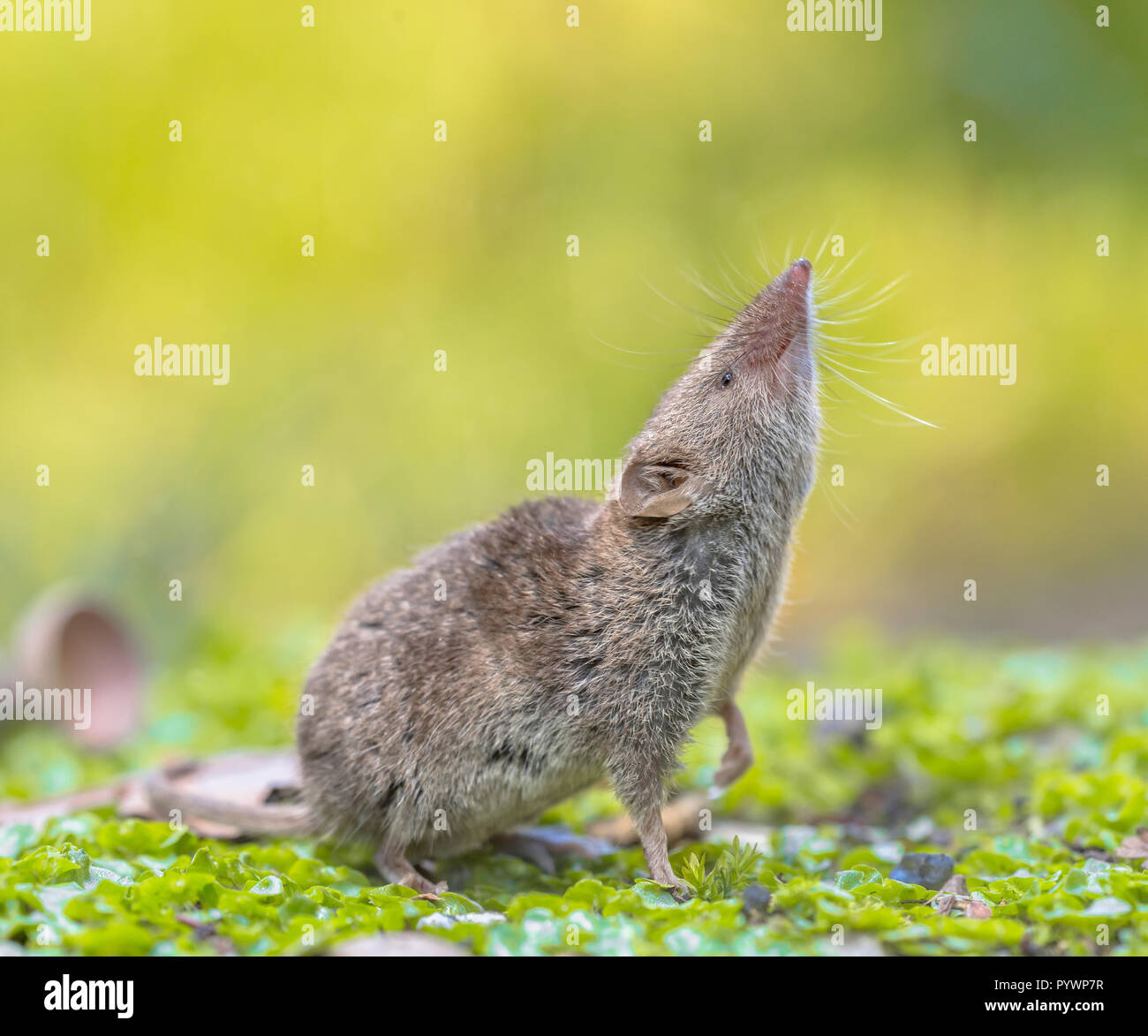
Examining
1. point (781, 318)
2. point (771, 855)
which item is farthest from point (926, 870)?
point (781, 318)

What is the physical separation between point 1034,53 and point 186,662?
11435mm

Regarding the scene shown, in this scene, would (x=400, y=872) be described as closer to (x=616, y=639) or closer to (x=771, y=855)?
(x=616, y=639)

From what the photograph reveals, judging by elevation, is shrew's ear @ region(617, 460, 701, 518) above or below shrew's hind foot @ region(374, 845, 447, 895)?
above

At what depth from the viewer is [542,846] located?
559 centimetres

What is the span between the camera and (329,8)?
1387cm

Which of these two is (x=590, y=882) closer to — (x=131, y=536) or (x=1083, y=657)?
(x=1083, y=657)

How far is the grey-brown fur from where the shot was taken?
491 centimetres

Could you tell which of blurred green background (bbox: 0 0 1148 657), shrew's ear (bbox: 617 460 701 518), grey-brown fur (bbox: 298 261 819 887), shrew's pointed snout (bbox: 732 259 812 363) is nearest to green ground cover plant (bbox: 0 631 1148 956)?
grey-brown fur (bbox: 298 261 819 887)

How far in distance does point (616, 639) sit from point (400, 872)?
1373 mm

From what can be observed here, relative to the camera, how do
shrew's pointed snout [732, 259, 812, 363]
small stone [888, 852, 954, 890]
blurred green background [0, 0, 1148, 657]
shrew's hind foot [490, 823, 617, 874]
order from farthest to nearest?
1. blurred green background [0, 0, 1148, 657]
2. shrew's hind foot [490, 823, 617, 874]
3. shrew's pointed snout [732, 259, 812, 363]
4. small stone [888, 852, 954, 890]

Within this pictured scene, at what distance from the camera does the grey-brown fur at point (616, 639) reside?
193 inches

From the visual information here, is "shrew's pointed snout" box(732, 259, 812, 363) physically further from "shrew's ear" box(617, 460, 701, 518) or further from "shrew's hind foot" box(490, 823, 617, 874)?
"shrew's hind foot" box(490, 823, 617, 874)

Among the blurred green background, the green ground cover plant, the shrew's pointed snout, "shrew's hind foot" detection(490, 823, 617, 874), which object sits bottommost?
"shrew's hind foot" detection(490, 823, 617, 874)

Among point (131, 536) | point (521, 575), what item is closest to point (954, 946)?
point (521, 575)
